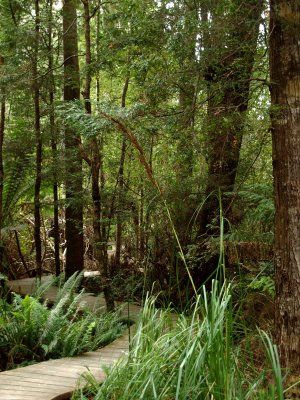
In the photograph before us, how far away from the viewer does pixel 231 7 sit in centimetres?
496

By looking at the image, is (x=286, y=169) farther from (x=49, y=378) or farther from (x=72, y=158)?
(x=72, y=158)

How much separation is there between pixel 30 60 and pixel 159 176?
109 inches

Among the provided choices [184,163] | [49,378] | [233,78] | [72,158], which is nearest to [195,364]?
[49,378]

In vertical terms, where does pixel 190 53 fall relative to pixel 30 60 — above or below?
below

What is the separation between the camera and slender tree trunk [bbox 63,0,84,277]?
848 cm

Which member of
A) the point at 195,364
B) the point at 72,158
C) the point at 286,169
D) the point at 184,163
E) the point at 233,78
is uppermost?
the point at 233,78

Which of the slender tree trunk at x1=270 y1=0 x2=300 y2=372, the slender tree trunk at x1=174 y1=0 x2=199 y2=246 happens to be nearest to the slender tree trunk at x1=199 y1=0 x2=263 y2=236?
the slender tree trunk at x1=174 y1=0 x2=199 y2=246

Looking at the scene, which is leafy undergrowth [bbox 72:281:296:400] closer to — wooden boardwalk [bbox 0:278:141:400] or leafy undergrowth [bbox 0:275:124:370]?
wooden boardwalk [bbox 0:278:141:400]

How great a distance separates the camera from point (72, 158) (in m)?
8.57

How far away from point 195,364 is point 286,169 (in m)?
1.83

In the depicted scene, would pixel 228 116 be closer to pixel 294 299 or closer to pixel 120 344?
pixel 294 299

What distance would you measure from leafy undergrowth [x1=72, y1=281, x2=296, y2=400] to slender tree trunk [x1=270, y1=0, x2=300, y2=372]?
22.9 inches

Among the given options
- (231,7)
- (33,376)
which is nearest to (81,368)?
(33,376)

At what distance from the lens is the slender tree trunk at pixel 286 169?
3738 millimetres
